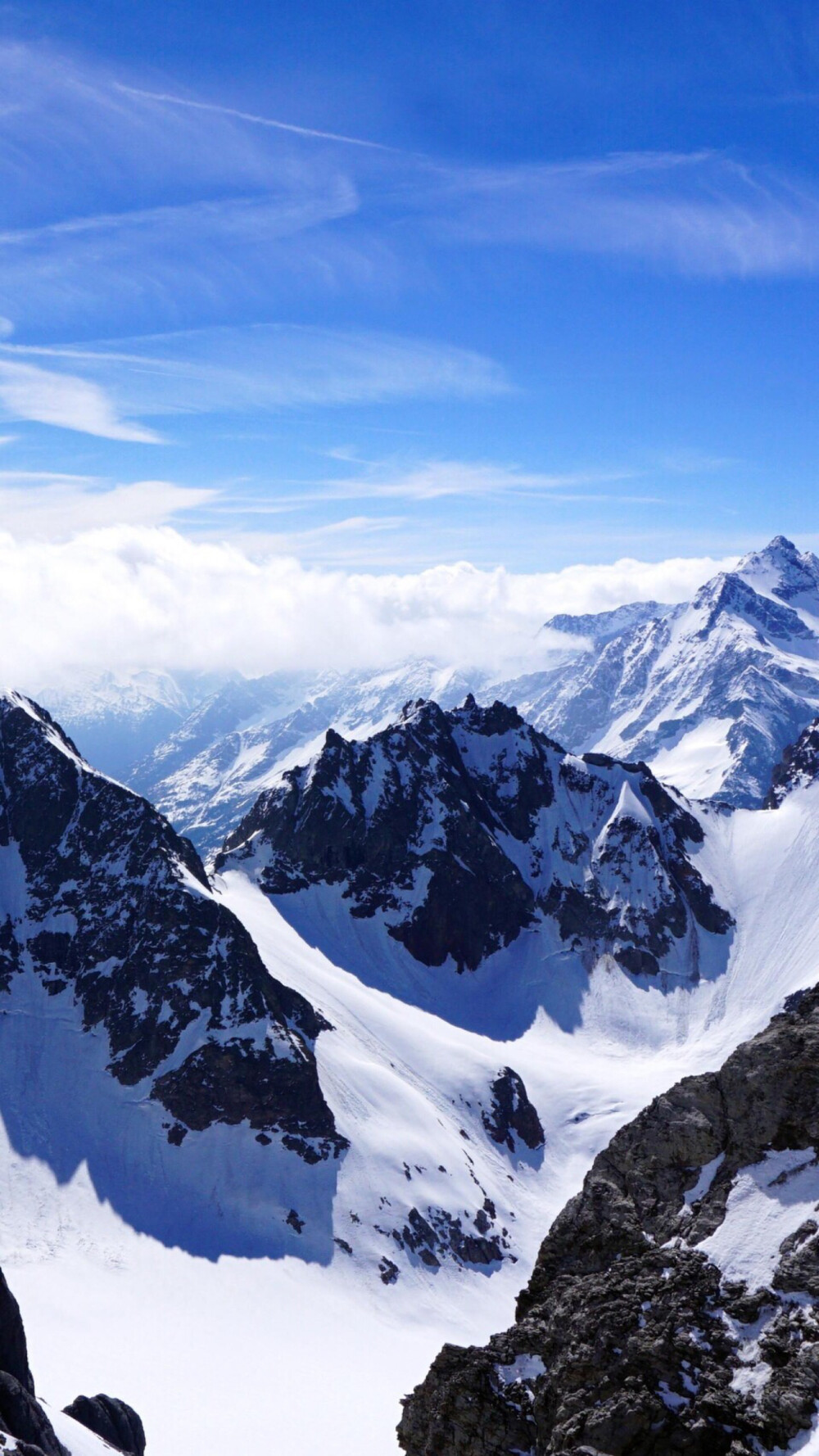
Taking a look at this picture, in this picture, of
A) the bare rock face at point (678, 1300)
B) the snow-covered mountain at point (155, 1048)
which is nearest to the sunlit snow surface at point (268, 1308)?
the snow-covered mountain at point (155, 1048)

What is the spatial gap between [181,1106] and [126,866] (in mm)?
44975

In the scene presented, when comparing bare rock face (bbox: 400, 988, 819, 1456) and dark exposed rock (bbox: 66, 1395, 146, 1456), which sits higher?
bare rock face (bbox: 400, 988, 819, 1456)

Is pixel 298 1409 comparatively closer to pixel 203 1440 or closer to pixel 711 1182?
pixel 203 1440

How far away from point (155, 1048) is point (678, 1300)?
151 metres

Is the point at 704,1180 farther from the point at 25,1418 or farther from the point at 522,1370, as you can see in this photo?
the point at 25,1418

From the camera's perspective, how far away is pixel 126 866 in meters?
194

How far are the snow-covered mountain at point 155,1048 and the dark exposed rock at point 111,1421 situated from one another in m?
72.0

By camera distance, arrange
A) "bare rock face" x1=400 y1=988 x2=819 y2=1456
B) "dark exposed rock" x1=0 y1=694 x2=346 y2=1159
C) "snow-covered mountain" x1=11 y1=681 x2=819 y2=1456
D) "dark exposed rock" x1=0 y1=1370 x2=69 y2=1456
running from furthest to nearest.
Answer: "dark exposed rock" x1=0 y1=694 x2=346 y2=1159, "snow-covered mountain" x1=11 y1=681 x2=819 y2=1456, "dark exposed rock" x1=0 y1=1370 x2=69 y2=1456, "bare rock face" x1=400 y1=988 x2=819 y2=1456

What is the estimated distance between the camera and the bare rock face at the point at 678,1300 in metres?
31.4

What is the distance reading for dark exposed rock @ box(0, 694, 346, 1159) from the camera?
6693 inches

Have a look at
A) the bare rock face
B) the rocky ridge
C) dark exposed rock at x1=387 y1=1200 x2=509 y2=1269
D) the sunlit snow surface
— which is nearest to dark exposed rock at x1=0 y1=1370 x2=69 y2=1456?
the rocky ridge

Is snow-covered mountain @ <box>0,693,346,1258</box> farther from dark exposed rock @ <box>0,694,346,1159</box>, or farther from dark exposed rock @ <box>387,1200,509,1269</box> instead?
dark exposed rock @ <box>387,1200,509,1269</box>

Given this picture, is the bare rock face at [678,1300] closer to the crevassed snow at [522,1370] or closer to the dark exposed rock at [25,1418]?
the crevassed snow at [522,1370]

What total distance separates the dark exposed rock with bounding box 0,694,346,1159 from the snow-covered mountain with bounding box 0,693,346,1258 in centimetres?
27
